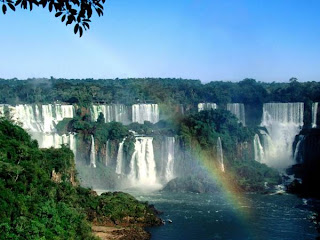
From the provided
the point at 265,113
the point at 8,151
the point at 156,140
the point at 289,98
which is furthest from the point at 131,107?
the point at 8,151

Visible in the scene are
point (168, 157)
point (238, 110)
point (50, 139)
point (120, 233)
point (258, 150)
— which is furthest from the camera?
point (238, 110)

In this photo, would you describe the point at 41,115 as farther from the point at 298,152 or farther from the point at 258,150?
the point at 298,152

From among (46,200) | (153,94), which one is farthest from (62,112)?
(46,200)

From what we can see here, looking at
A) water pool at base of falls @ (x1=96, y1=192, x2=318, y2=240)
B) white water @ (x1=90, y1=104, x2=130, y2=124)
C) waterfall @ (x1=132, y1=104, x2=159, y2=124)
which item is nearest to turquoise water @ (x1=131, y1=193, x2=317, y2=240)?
water pool at base of falls @ (x1=96, y1=192, x2=318, y2=240)

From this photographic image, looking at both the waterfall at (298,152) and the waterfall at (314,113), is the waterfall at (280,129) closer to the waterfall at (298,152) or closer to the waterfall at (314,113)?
the waterfall at (298,152)

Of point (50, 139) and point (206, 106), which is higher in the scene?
point (206, 106)

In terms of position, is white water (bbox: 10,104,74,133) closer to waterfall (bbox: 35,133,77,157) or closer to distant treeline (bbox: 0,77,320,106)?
distant treeline (bbox: 0,77,320,106)

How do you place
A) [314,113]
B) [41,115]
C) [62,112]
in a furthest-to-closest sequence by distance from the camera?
[314,113]
[62,112]
[41,115]

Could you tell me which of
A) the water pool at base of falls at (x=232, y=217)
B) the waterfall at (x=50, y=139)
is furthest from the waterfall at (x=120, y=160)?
the water pool at base of falls at (x=232, y=217)
